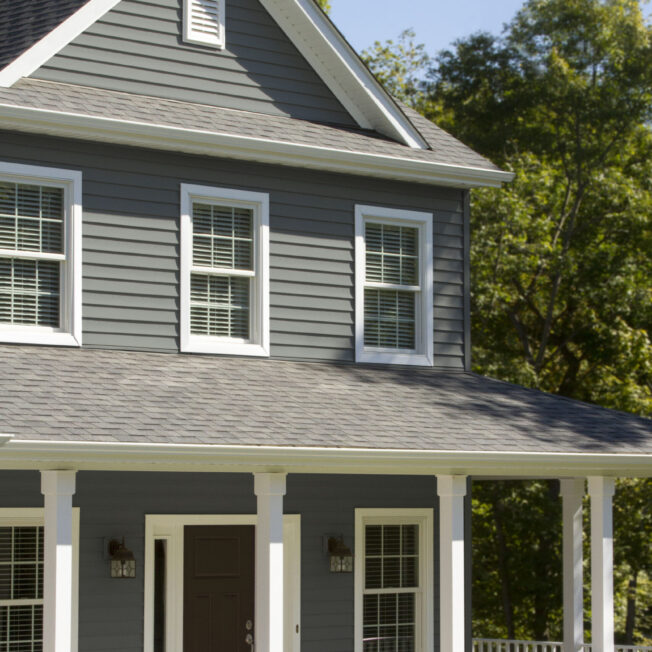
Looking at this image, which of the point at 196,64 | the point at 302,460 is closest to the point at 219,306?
the point at 196,64

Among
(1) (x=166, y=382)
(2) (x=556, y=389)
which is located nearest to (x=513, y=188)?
(2) (x=556, y=389)

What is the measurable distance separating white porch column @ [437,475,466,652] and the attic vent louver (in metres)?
5.30

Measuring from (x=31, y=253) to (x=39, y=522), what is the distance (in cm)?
248

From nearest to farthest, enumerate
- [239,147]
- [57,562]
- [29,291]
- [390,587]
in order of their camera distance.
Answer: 1. [57,562]
2. [29,291]
3. [239,147]
4. [390,587]

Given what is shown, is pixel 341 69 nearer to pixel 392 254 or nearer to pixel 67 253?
pixel 392 254

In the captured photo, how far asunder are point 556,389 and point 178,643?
48.3ft

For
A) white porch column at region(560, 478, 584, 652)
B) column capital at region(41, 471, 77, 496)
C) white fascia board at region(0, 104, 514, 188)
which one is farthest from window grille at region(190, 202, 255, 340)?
white porch column at region(560, 478, 584, 652)

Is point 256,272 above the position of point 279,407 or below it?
above

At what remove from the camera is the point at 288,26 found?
13.4 meters

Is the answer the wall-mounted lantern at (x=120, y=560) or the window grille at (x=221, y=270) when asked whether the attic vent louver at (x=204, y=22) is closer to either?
the window grille at (x=221, y=270)

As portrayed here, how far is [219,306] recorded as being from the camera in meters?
12.6

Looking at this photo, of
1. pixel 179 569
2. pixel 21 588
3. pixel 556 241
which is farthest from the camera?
pixel 556 241

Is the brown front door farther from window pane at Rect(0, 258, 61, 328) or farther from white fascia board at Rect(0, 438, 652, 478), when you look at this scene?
window pane at Rect(0, 258, 61, 328)

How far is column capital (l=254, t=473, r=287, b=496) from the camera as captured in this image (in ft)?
33.5
